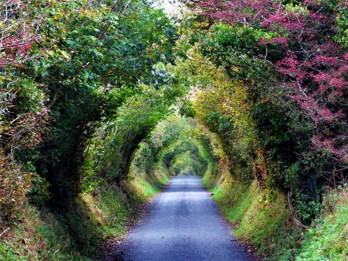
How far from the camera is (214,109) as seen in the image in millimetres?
21609

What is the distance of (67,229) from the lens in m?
10.8

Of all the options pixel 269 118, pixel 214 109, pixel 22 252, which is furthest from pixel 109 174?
pixel 22 252

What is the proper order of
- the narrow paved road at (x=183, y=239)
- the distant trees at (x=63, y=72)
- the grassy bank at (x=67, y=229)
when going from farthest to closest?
1. the narrow paved road at (x=183, y=239)
2. the grassy bank at (x=67, y=229)
3. the distant trees at (x=63, y=72)

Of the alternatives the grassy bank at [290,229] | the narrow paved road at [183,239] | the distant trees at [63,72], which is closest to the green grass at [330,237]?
the grassy bank at [290,229]

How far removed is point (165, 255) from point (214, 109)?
36.9 ft

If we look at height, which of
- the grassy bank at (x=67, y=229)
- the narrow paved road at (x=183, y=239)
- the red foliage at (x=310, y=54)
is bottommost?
the narrow paved road at (x=183, y=239)

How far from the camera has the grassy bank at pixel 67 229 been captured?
7.35 meters

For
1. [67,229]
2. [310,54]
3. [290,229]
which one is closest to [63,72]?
[67,229]

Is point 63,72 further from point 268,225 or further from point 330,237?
point 268,225

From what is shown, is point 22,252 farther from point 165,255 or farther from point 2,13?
point 165,255

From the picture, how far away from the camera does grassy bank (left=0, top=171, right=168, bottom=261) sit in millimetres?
7352

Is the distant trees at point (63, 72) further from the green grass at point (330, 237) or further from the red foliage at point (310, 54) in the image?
the green grass at point (330, 237)

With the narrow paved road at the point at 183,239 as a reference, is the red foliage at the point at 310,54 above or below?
above

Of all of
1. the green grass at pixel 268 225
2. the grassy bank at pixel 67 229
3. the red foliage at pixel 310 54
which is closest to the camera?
the grassy bank at pixel 67 229
